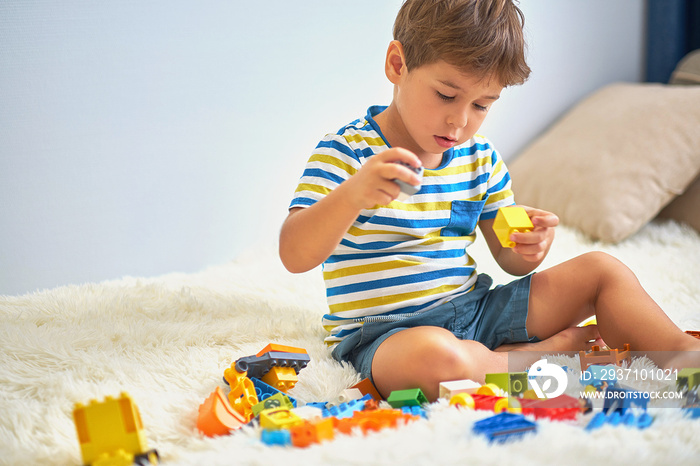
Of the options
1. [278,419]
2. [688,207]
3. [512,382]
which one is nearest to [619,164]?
[688,207]

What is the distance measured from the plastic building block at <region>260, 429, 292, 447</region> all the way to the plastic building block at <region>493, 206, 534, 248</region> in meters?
0.43

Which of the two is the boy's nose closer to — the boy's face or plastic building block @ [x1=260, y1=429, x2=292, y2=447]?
the boy's face

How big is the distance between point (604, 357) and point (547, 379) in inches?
3.6

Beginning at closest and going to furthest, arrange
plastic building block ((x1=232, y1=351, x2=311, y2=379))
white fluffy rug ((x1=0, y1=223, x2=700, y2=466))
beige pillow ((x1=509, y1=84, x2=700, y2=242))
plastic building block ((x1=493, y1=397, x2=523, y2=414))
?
white fluffy rug ((x1=0, y1=223, x2=700, y2=466)) → plastic building block ((x1=493, y1=397, x2=523, y2=414)) → plastic building block ((x1=232, y1=351, x2=311, y2=379)) → beige pillow ((x1=509, y1=84, x2=700, y2=242))

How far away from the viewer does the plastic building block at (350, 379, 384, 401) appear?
32.0 inches

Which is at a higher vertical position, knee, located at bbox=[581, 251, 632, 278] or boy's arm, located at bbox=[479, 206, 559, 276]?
boy's arm, located at bbox=[479, 206, 559, 276]

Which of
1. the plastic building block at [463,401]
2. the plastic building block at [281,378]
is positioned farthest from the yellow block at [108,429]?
the plastic building block at [463,401]

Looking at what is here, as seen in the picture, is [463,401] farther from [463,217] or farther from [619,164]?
[619,164]

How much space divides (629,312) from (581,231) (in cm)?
63

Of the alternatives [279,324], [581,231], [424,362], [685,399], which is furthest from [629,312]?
[581,231]

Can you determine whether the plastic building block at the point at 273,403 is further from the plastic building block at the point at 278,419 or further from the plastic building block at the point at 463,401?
the plastic building block at the point at 463,401

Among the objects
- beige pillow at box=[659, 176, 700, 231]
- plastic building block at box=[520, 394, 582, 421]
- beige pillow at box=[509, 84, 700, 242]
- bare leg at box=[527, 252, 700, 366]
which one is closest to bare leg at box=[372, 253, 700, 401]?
bare leg at box=[527, 252, 700, 366]

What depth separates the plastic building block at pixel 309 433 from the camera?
1.97 feet

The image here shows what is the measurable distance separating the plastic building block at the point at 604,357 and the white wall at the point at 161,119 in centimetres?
82
